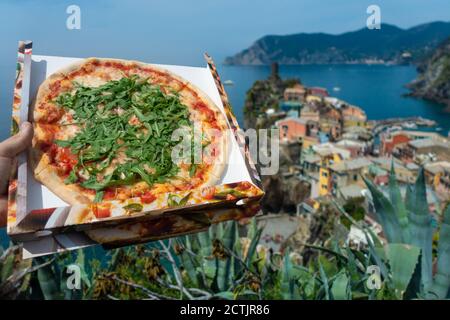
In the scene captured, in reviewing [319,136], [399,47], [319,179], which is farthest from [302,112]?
[399,47]

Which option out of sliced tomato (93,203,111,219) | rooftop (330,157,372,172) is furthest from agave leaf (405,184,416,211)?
rooftop (330,157,372,172)

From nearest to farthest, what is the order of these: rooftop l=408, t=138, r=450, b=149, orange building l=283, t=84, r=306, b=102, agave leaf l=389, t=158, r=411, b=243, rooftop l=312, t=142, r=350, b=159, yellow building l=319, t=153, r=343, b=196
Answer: agave leaf l=389, t=158, r=411, b=243, yellow building l=319, t=153, r=343, b=196, rooftop l=312, t=142, r=350, b=159, rooftop l=408, t=138, r=450, b=149, orange building l=283, t=84, r=306, b=102

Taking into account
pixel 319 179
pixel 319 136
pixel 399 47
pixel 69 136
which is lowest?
pixel 319 179

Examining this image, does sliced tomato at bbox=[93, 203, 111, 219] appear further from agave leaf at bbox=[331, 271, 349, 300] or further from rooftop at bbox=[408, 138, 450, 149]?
rooftop at bbox=[408, 138, 450, 149]

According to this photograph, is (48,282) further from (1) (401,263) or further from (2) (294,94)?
(2) (294,94)

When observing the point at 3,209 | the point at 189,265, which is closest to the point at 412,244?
the point at 189,265

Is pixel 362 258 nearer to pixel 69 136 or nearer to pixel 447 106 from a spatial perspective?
pixel 69 136
